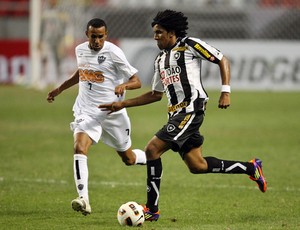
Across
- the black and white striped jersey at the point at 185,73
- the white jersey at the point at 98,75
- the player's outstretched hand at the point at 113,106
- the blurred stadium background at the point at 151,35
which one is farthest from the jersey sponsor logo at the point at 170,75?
the blurred stadium background at the point at 151,35

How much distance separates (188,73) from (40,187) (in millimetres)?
3303

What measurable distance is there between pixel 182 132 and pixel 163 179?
347cm

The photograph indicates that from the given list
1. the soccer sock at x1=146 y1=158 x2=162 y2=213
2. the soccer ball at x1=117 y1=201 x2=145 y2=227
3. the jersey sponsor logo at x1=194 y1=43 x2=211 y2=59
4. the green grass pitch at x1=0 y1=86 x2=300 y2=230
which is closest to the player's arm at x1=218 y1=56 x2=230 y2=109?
the jersey sponsor logo at x1=194 y1=43 x2=211 y2=59

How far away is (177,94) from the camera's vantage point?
27.8 ft

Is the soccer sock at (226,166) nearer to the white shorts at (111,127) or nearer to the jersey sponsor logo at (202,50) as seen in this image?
the jersey sponsor logo at (202,50)

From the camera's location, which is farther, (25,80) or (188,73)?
(25,80)

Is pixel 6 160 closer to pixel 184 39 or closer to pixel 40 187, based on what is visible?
pixel 40 187

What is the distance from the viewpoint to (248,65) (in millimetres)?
26906

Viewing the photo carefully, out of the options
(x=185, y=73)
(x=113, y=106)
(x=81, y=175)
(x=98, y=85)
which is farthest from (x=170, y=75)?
(x=81, y=175)

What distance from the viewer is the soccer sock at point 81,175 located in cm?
856

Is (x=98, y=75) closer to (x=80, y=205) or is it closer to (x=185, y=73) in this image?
(x=185, y=73)

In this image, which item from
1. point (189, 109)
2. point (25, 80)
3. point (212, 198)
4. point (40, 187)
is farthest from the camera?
point (25, 80)

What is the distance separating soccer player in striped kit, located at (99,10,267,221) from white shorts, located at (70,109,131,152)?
0.66 metres

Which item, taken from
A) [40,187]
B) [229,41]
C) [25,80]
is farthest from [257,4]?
[40,187]
